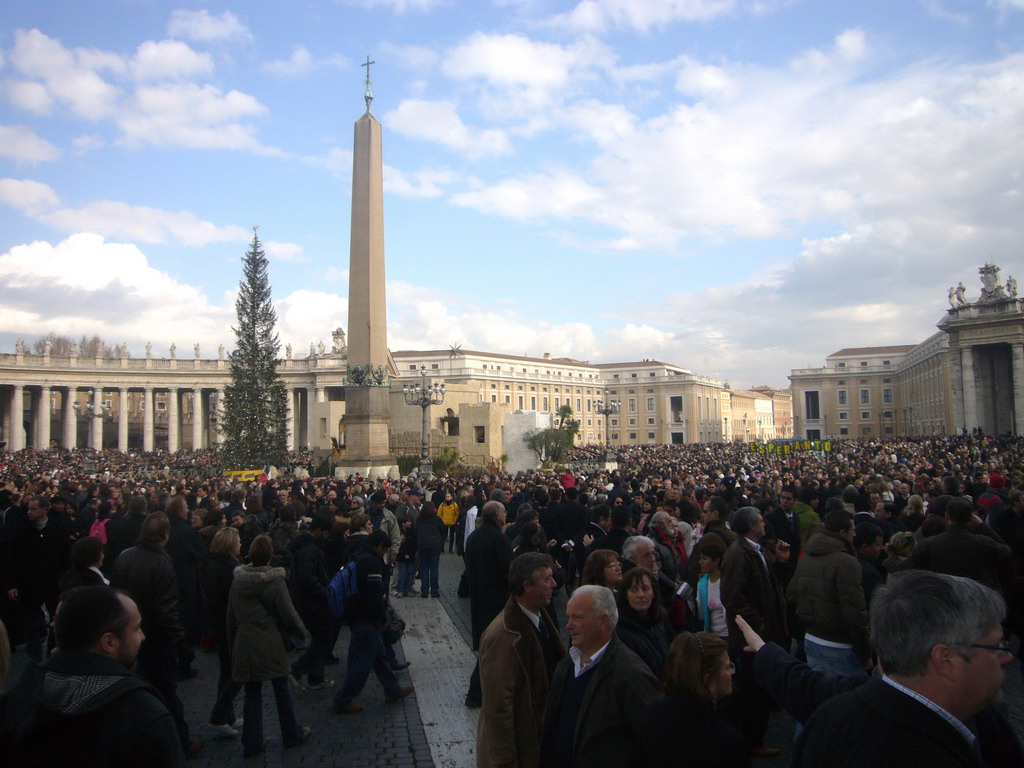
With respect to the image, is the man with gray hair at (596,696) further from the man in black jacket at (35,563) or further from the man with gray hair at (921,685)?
the man in black jacket at (35,563)

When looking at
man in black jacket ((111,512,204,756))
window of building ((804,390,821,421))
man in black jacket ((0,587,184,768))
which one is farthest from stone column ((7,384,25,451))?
window of building ((804,390,821,421))

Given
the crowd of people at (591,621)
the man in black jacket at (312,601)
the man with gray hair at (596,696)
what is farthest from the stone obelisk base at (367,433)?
the man with gray hair at (596,696)

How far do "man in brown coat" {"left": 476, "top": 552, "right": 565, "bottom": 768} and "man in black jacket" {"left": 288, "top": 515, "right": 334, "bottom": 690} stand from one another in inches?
120

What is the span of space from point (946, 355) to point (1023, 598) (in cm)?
6640

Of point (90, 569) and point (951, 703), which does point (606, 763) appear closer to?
point (951, 703)

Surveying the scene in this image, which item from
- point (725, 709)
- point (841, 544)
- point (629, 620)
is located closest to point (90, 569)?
point (629, 620)

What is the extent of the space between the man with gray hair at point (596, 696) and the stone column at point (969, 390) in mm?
54750

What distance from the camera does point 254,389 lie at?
4584 cm

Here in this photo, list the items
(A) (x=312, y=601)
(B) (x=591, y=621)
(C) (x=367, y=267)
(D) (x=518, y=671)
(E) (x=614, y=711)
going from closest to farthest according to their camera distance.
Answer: (E) (x=614, y=711) < (B) (x=591, y=621) < (D) (x=518, y=671) < (A) (x=312, y=601) < (C) (x=367, y=267)

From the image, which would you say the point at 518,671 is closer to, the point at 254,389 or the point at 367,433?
the point at 367,433

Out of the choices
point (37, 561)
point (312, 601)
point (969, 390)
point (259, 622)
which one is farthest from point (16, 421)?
point (969, 390)

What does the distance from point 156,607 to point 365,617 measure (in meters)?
1.57

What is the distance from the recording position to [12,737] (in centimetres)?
200

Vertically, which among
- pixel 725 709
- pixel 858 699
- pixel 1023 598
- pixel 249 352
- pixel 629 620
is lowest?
pixel 725 709
